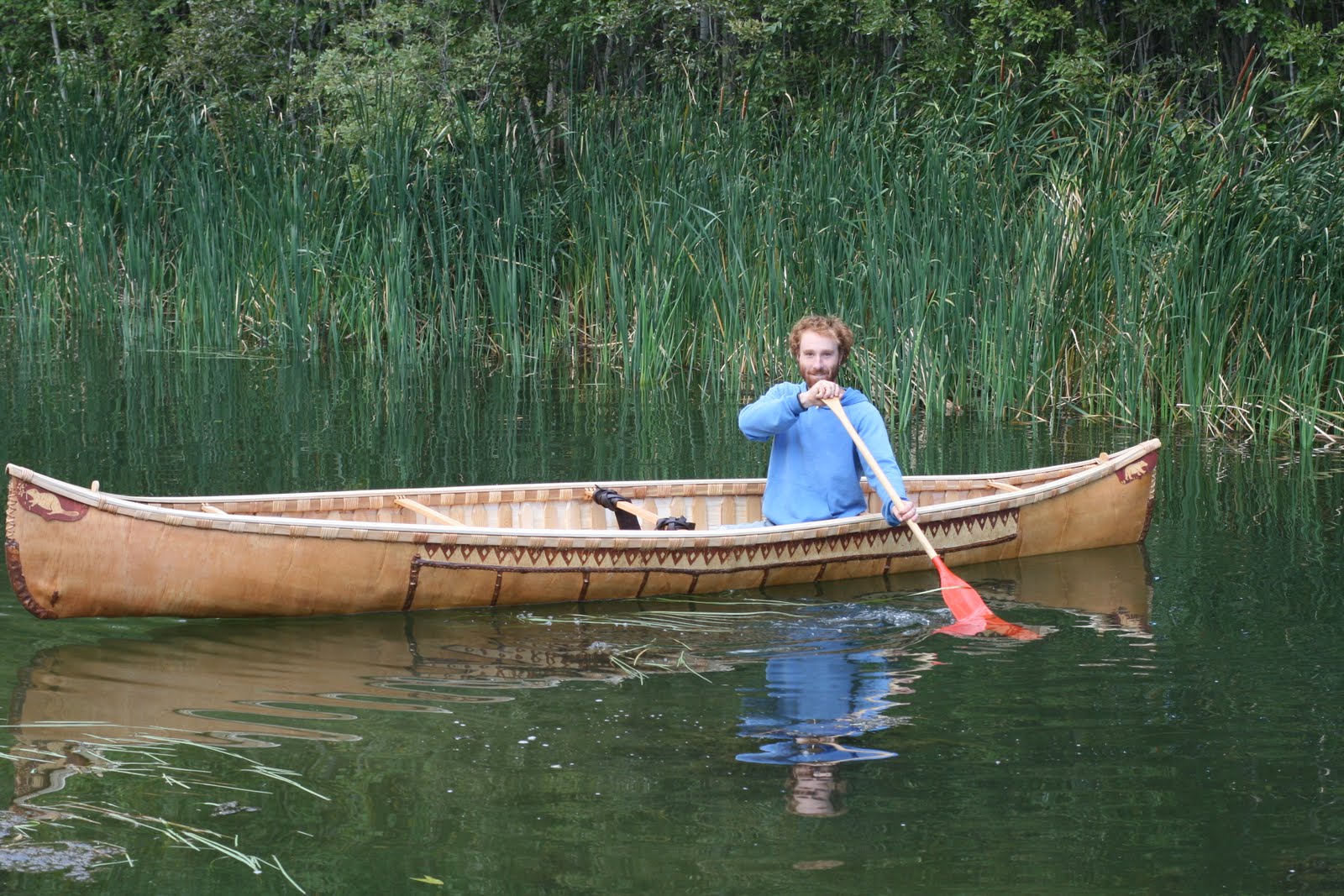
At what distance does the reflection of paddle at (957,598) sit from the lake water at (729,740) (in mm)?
106

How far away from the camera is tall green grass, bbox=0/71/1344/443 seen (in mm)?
8656

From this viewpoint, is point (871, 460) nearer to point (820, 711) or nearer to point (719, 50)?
point (820, 711)

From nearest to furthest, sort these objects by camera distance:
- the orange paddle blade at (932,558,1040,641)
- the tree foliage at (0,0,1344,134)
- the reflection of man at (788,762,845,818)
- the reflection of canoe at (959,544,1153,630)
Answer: the reflection of man at (788,762,845,818), the orange paddle blade at (932,558,1040,641), the reflection of canoe at (959,544,1153,630), the tree foliage at (0,0,1344,134)

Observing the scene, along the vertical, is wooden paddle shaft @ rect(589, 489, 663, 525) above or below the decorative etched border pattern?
above

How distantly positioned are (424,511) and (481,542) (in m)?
0.59

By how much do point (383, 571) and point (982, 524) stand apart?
8.09 ft

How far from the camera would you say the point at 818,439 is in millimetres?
6250

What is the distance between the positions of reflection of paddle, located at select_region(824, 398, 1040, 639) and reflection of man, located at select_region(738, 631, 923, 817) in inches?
18.6

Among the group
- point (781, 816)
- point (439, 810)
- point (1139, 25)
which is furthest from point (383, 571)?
point (1139, 25)

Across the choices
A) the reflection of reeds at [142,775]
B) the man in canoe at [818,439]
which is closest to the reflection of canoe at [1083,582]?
the man in canoe at [818,439]

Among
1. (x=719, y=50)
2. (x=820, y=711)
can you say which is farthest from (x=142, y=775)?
(x=719, y=50)

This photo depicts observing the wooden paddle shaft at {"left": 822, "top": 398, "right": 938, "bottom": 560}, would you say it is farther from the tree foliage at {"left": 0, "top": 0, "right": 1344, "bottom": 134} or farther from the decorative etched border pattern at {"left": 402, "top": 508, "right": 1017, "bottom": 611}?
the tree foliage at {"left": 0, "top": 0, "right": 1344, "bottom": 134}

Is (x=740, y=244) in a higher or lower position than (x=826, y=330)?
higher

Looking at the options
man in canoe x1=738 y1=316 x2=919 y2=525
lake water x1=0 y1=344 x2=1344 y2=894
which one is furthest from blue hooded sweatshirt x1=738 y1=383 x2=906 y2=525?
lake water x1=0 y1=344 x2=1344 y2=894
